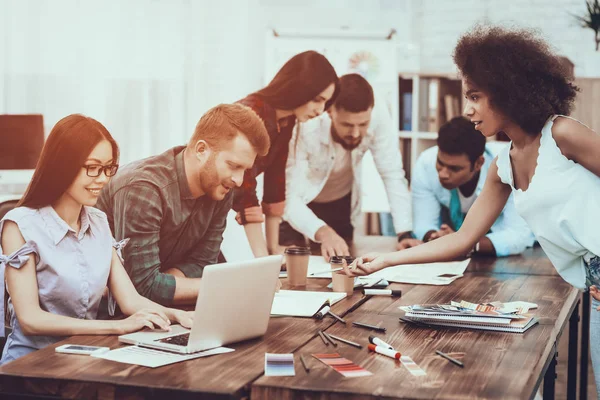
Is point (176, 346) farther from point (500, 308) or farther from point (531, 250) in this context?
point (531, 250)

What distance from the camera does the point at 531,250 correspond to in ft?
10.5

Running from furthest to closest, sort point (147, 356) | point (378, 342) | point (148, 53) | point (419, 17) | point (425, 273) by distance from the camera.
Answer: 1. point (419, 17)
2. point (148, 53)
3. point (425, 273)
4. point (378, 342)
5. point (147, 356)

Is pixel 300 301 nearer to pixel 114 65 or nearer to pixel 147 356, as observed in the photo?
pixel 147 356

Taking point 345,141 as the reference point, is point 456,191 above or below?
below

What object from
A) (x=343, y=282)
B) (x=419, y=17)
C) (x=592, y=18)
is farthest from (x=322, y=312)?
(x=419, y=17)

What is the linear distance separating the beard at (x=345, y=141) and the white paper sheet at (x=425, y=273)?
0.94m

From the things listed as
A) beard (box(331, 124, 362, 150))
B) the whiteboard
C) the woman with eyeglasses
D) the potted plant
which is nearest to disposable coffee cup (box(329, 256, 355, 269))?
the woman with eyeglasses

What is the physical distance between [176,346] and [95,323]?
0.25 meters

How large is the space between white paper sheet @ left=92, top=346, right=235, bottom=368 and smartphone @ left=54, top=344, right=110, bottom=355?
0.06 feet

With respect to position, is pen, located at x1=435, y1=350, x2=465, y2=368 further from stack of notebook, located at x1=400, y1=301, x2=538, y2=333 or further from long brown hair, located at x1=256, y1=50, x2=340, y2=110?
long brown hair, located at x1=256, y1=50, x2=340, y2=110

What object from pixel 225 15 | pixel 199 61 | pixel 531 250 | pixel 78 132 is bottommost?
pixel 531 250

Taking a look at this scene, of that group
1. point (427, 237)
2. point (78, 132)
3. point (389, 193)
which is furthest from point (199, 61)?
point (78, 132)

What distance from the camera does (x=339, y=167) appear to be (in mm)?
3699

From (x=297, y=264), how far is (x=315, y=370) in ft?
2.84
